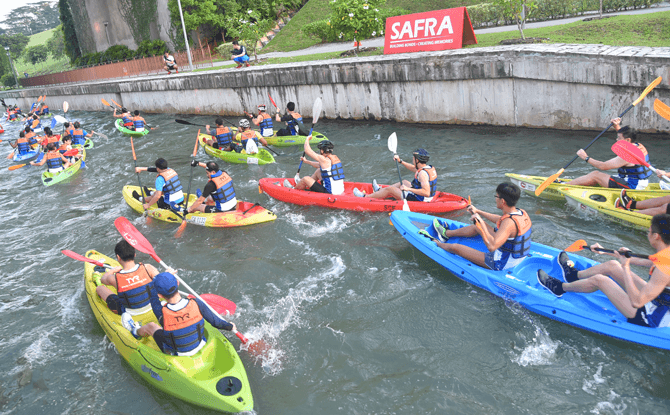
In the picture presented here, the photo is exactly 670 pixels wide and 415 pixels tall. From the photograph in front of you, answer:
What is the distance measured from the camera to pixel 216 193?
9031 mm

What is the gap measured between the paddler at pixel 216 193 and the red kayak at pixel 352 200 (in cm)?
132

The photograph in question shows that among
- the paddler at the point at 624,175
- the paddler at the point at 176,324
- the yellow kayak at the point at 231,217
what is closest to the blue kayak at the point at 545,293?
the paddler at the point at 624,175

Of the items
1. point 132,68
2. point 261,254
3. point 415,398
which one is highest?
point 132,68

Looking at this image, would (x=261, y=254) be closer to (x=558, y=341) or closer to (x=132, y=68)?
(x=558, y=341)

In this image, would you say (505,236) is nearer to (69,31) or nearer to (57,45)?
(69,31)

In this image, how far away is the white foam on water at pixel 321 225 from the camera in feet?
28.8

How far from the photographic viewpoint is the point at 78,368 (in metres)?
5.88

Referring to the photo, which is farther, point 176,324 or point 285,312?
point 285,312

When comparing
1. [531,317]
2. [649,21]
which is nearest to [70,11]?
[649,21]

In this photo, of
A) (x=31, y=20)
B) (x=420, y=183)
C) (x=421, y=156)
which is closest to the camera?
Result: (x=421, y=156)

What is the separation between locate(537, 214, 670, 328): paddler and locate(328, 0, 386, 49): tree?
1458 cm

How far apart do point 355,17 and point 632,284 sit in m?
15.6

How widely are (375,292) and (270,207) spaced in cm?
429

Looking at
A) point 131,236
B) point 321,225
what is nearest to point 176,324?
point 131,236
